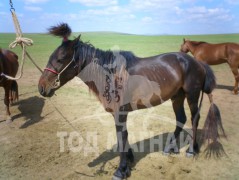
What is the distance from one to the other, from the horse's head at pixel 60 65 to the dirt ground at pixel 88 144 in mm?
1527

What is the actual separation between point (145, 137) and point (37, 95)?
483 centimetres

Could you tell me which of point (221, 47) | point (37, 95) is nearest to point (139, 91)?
point (37, 95)

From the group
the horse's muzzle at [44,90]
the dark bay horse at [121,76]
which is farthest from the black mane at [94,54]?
the horse's muzzle at [44,90]

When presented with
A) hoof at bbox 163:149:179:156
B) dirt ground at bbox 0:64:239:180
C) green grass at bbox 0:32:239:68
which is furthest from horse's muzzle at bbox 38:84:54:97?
hoof at bbox 163:149:179:156

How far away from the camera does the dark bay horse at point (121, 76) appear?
3379 mm

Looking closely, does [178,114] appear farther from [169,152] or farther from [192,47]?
[192,47]

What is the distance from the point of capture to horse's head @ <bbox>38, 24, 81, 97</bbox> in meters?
3.32

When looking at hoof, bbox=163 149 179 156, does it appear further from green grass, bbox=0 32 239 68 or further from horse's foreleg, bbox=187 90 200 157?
green grass, bbox=0 32 239 68

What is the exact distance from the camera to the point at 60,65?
3.35m

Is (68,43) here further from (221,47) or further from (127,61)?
(221,47)

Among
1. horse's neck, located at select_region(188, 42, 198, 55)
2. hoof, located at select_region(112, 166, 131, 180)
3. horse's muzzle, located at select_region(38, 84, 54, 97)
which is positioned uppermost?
horse's neck, located at select_region(188, 42, 198, 55)

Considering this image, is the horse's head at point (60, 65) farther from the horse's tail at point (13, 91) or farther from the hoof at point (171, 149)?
the horse's tail at point (13, 91)

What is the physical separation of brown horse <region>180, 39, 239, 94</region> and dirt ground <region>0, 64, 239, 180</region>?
7.37 ft

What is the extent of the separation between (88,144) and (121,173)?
1.31m
